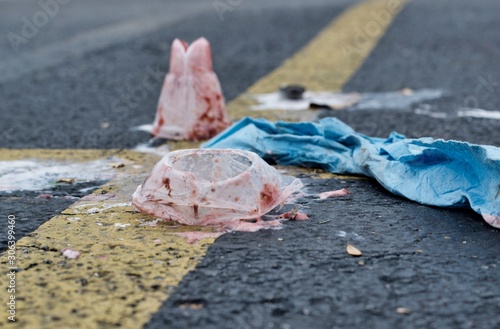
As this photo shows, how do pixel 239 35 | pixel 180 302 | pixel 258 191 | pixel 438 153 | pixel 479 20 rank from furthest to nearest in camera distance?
pixel 479 20, pixel 239 35, pixel 438 153, pixel 258 191, pixel 180 302

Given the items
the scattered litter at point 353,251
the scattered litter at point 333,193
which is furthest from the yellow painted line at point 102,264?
the scattered litter at point 353,251

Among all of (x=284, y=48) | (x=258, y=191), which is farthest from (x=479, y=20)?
(x=258, y=191)

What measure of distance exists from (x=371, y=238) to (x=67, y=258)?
1086mm

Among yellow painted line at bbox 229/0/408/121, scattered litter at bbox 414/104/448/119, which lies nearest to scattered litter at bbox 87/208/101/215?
yellow painted line at bbox 229/0/408/121

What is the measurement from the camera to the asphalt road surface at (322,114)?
229 cm

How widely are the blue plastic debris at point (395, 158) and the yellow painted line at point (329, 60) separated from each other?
1037 mm

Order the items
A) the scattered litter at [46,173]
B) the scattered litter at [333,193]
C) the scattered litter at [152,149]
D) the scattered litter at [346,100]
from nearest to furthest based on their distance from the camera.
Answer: the scattered litter at [333,193] < the scattered litter at [46,173] < the scattered litter at [152,149] < the scattered litter at [346,100]

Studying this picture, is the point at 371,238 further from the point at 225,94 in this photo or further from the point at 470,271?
the point at 225,94

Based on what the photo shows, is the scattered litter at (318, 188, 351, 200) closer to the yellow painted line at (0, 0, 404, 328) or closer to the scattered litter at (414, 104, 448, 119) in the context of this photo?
the yellow painted line at (0, 0, 404, 328)

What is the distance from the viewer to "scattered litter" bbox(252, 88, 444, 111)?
5613 millimetres

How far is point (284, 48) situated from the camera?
8672 mm

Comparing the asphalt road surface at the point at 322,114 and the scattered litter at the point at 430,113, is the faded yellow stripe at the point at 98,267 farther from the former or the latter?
the scattered litter at the point at 430,113

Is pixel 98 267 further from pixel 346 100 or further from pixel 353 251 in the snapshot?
pixel 346 100

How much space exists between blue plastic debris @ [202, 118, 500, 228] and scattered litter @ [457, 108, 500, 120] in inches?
48.8
